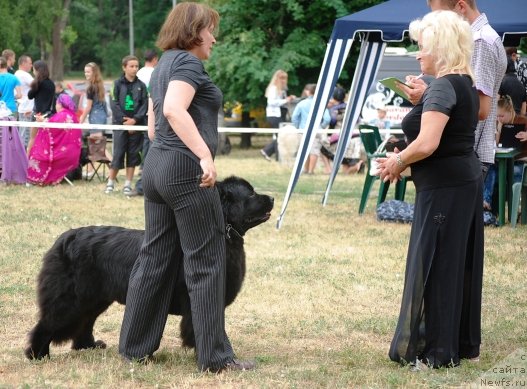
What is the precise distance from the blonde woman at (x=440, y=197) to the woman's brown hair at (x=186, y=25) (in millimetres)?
1044

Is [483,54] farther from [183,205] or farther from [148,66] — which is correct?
[148,66]

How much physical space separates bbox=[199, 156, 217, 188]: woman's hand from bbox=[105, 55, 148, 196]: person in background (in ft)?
27.5

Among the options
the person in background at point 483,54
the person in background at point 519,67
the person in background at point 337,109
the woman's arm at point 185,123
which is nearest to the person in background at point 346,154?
the person in background at point 337,109

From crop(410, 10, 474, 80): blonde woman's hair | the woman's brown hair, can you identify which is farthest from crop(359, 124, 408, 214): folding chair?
the woman's brown hair

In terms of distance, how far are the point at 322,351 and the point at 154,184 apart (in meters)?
1.49

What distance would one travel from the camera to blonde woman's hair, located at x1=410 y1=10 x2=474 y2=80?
4141mm

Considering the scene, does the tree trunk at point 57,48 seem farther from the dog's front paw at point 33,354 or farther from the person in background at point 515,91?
the dog's front paw at point 33,354

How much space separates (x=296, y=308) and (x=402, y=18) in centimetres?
521

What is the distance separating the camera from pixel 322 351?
197 inches

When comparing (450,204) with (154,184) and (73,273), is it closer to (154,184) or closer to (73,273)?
(154,184)

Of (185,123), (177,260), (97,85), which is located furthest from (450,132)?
(97,85)

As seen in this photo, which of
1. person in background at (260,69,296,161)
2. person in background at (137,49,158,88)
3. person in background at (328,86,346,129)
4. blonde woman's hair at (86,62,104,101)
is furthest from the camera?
person in background at (260,69,296,161)

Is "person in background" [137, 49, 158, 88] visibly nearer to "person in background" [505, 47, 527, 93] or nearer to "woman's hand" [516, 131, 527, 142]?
"person in background" [505, 47, 527, 93]

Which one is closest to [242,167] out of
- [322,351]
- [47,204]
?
[47,204]
